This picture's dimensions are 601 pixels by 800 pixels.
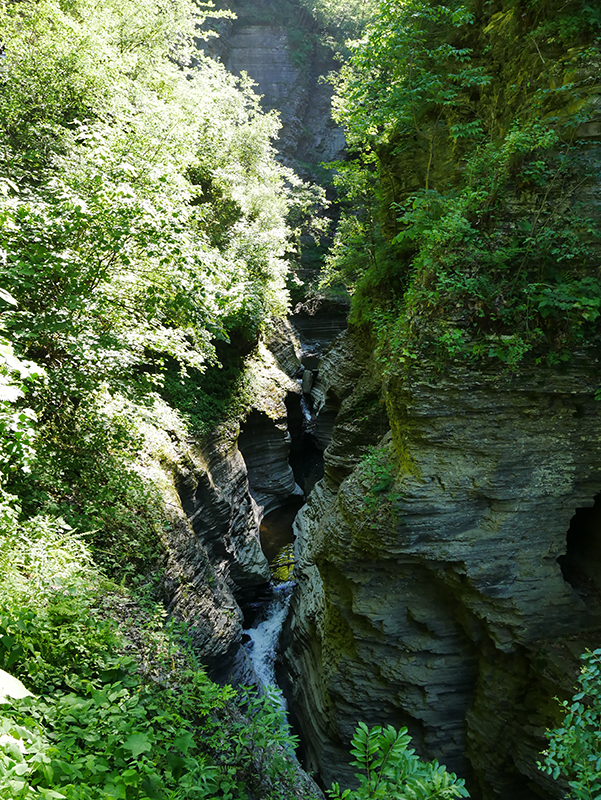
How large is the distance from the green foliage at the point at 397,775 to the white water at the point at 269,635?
429 inches

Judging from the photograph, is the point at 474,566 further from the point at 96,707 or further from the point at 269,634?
the point at 269,634

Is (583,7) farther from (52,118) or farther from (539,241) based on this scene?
(52,118)

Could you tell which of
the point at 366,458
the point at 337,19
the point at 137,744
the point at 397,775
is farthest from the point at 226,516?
the point at 337,19

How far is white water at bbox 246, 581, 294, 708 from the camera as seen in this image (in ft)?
40.8

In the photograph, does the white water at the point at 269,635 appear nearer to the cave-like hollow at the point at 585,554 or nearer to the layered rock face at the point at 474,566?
the layered rock face at the point at 474,566

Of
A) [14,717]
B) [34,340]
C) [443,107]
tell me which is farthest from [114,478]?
[443,107]

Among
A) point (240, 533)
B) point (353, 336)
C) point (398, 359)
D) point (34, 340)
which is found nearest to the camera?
point (34, 340)

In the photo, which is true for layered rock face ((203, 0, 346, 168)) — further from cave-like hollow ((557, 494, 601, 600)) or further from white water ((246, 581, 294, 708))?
cave-like hollow ((557, 494, 601, 600))

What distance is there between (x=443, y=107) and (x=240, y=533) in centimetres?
1257

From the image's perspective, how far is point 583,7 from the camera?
5.89m

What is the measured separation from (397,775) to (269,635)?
12489mm

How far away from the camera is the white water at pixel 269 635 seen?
40.8ft

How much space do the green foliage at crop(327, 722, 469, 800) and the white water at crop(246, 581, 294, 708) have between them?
10884 millimetres

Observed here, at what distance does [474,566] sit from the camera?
663cm
